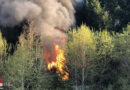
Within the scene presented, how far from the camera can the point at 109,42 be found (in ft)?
77.9

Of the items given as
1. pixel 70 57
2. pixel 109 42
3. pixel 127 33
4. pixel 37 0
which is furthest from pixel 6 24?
pixel 127 33

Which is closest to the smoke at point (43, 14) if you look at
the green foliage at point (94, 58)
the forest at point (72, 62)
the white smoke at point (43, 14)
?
the white smoke at point (43, 14)

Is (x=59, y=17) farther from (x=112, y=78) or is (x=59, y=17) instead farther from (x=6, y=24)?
(x=112, y=78)

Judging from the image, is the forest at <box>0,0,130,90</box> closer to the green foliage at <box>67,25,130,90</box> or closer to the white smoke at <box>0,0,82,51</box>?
the green foliage at <box>67,25,130,90</box>

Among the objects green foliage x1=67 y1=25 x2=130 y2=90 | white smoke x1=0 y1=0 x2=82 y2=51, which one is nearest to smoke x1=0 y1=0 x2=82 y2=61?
white smoke x1=0 y1=0 x2=82 y2=51

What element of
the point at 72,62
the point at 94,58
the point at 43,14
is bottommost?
the point at 72,62

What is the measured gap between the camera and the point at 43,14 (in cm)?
3309

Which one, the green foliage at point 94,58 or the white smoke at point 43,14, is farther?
the white smoke at point 43,14

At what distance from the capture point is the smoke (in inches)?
1238

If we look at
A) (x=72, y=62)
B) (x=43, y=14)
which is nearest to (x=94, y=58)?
(x=72, y=62)

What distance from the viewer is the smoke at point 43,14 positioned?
3145 centimetres

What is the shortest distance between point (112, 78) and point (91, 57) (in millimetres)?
3435

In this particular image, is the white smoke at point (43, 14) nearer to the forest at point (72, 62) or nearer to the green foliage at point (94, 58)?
the forest at point (72, 62)

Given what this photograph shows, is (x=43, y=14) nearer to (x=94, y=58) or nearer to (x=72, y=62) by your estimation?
(x=72, y=62)
